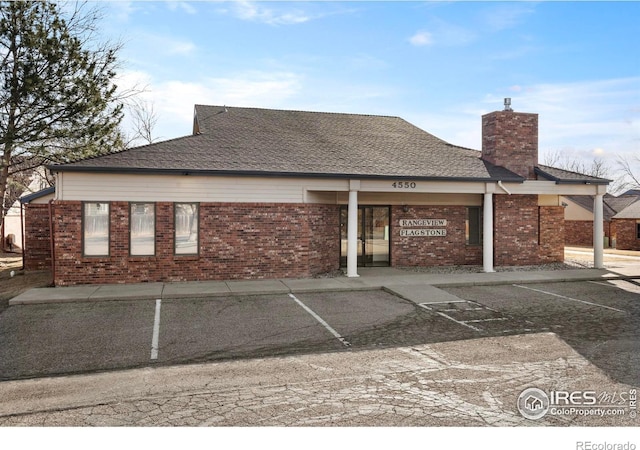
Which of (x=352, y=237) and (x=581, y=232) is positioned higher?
(x=352, y=237)

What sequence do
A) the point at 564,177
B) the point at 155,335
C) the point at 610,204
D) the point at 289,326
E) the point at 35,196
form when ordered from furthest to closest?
the point at 610,204, the point at 564,177, the point at 35,196, the point at 289,326, the point at 155,335

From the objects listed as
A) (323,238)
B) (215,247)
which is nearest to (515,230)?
(323,238)

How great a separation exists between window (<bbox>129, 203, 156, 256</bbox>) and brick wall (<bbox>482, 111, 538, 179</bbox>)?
12151mm

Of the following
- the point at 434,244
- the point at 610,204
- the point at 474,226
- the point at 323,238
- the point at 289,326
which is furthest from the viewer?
the point at 610,204

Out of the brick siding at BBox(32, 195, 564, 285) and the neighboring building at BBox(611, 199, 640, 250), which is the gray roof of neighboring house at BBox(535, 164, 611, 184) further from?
the neighboring building at BBox(611, 199, 640, 250)

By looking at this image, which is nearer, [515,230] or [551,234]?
[515,230]

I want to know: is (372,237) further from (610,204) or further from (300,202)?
(610,204)

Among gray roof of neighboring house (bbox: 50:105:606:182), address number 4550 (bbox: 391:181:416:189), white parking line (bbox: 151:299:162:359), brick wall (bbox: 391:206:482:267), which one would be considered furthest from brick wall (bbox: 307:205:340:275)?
white parking line (bbox: 151:299:162:359)

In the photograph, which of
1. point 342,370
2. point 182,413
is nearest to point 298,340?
point 342,370

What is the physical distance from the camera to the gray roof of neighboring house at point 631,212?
30984 mm

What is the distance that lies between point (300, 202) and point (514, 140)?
8.75 m

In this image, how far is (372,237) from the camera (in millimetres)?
17484

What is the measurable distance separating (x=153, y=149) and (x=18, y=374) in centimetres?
955
